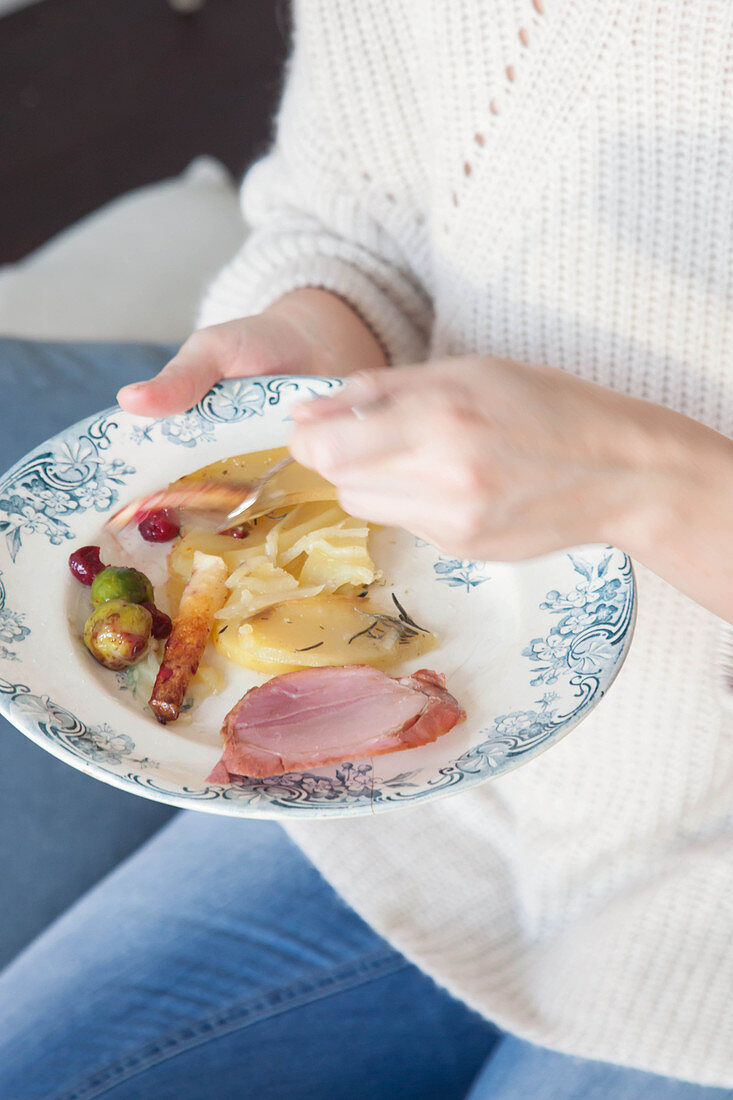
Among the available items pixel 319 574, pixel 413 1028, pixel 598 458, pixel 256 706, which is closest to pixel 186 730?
pixel 256 706

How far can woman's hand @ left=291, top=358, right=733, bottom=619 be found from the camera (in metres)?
0.60

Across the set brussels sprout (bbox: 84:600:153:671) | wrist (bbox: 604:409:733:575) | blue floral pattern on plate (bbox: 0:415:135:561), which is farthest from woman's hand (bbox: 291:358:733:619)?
blue floral pattern on plate (bbox: 0:415:135:561)

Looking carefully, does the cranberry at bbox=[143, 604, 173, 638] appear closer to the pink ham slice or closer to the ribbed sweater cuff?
the pink ham slice

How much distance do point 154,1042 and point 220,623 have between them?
0.48m

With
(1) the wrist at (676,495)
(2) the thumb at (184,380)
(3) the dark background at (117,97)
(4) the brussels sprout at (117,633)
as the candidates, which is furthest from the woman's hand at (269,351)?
(3) the dark background at (117,97)

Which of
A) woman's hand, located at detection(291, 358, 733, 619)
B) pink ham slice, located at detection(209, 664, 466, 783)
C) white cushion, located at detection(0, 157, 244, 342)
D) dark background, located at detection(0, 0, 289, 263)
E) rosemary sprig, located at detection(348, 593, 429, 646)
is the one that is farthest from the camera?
dark background, located at detection(0, 0, 289, 263)

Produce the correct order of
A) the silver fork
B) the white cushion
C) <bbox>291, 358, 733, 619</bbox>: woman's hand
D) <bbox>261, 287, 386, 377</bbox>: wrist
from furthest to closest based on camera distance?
the white cushion < <bbox>261, 287, 386, 377</bbox>: wrist < the silver fork < <bbox>291, 358, 733, 619</bbox>: woman's hand

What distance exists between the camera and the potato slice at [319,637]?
0.82 m

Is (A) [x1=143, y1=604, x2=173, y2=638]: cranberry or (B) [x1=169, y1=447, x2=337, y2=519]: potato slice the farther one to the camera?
(B) [x1=169, y1=447, x2=337, y2=519]: potato slice

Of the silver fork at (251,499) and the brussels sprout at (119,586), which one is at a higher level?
the brussels sprout at (119,586)

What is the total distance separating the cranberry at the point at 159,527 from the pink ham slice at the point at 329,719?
0.22m

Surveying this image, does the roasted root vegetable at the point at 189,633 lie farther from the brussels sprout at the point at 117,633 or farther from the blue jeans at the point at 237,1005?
the blue jeans at the point at 237,1005

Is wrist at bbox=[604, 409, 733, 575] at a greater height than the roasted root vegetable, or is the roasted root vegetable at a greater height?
wrist at bbox=[604, 409, 733, 575]

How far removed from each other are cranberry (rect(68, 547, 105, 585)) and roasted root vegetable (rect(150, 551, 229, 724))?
83mm
